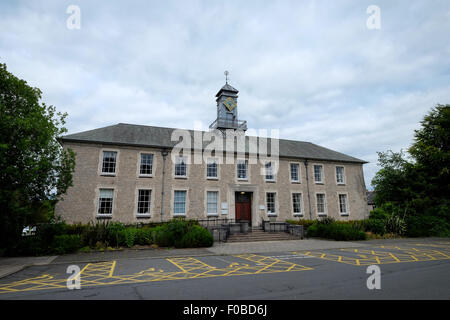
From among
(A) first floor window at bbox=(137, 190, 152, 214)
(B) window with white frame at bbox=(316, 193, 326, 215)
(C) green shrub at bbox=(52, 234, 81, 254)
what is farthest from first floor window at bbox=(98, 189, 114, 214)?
(B) window with white frame at bbox=(316, 193, 326, 215)

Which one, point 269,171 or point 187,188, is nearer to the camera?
point 187,188

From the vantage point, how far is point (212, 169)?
20.9m

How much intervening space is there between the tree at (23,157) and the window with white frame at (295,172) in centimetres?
1833

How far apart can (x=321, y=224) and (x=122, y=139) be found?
17.2 m

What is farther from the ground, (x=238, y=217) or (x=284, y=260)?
(x=238, y=217)

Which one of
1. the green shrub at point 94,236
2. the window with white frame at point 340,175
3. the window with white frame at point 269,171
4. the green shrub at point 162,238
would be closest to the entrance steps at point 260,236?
the green shrub at point 162,238

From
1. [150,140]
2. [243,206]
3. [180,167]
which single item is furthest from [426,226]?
[150,140]

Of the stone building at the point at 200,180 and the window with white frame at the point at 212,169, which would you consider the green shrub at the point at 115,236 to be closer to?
the stone building at the point at 200,180

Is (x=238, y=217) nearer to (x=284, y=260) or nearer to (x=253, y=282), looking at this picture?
(x=284, y=260)

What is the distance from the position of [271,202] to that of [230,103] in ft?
41.6

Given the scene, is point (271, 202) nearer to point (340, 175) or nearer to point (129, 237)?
point (340, 175)

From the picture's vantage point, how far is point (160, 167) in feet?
63.5

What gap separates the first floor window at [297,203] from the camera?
22.5 m
